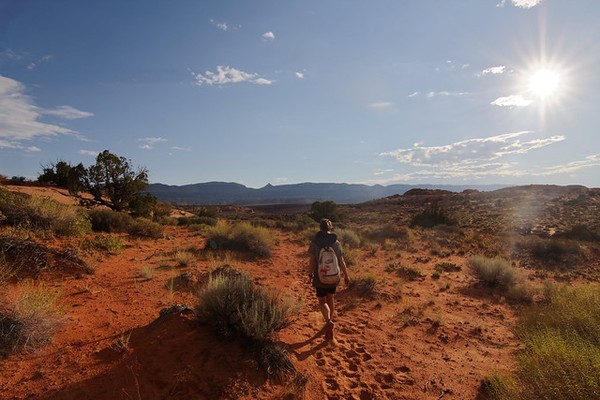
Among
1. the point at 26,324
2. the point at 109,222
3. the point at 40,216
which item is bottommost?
the point at 26,324

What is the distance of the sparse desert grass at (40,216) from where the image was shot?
953cm

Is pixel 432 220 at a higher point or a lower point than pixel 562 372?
lower

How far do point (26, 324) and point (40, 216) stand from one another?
702 centimetres

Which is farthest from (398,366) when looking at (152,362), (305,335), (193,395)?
(152,362)

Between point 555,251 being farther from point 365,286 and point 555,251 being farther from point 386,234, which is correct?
point 365,286

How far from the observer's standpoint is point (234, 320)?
475cm

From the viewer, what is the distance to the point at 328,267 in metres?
5.71

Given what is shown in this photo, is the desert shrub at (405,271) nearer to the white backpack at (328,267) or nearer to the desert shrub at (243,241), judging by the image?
the desert shrub at (243,241)

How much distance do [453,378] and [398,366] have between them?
0.80 meters

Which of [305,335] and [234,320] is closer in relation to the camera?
[234,320]

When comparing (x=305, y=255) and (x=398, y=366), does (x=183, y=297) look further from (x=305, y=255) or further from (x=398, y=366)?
(x=305, y=255)

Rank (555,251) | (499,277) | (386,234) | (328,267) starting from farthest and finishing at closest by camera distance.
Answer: (386,234) → (555,251) → (499,277) → (328,267)

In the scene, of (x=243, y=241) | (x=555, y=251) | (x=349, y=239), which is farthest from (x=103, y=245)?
(x=555, y=251)

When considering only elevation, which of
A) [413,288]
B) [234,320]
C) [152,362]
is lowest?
[413,288]
